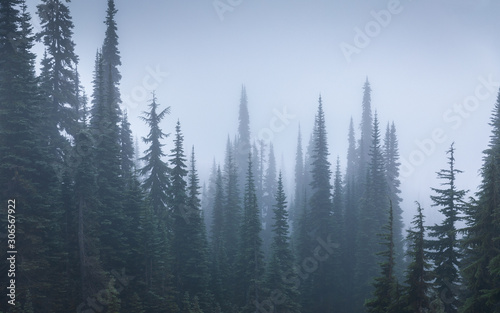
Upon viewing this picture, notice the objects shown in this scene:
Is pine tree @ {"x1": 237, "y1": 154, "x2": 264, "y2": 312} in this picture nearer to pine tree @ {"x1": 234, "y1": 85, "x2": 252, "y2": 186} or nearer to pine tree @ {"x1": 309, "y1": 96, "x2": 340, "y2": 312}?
pine tree @ {"x1": 309, "y1": 96, "x2": 340, "y2": 312}

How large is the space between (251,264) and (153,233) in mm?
10948

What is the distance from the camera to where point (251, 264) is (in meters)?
30.7

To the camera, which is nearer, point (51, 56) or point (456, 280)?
point (456, 280)

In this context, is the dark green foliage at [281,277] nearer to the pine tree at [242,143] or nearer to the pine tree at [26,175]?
the pine tree at [26,175]

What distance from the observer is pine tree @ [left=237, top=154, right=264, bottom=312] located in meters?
29.3

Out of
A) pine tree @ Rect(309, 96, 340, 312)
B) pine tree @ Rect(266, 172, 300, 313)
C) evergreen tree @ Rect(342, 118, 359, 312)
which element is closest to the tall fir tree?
pine tree @ Rect(309, 96, 340, 312)

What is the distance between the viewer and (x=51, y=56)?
28.7 meters

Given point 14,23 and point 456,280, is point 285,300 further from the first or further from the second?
point 14,23

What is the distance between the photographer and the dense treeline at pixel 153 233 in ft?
53.0

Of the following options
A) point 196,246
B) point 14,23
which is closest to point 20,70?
point 14,23

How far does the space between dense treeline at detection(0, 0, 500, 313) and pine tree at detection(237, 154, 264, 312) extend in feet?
0.47

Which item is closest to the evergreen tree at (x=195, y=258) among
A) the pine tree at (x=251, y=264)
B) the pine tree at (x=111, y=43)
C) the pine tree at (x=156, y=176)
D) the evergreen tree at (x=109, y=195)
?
the pine tree at (x=156, y=176)

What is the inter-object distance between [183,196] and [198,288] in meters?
9.38

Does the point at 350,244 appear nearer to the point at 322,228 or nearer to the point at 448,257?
the point at 322,228
